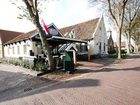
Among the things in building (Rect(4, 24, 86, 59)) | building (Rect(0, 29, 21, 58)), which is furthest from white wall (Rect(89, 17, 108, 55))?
building (Rect(0, 29, 21, 58))

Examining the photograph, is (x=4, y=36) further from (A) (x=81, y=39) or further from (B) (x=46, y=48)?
(B) (x=46, y=48)

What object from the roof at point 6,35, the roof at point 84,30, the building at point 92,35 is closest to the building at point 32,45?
the roof at point 84,30

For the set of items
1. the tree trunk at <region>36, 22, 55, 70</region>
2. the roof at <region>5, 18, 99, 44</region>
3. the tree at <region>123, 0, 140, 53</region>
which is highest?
the tree at <region>123, 0, 140, 53</region>

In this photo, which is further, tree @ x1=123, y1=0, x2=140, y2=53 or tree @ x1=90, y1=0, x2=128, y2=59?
tree @ x1=123, y1=0, x2=140, y2=53

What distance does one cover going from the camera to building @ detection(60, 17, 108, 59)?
30594 millimetres

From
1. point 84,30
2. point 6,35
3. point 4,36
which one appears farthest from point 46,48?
point 6,35

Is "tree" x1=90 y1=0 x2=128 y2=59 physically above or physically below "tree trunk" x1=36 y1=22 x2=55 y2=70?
above

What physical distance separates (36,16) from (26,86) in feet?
20.0

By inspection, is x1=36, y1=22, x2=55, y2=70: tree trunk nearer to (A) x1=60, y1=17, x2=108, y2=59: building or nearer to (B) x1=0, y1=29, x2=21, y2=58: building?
(A) x1=60, y1=17, x2=108, y2=59: building

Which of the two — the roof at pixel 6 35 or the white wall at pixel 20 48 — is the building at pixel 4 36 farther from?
the white wall at pixel 20 48

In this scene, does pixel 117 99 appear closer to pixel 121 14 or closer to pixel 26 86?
pixel 26 86

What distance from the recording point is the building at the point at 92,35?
100ft

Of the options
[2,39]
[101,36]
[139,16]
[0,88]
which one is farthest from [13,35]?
[0,88]

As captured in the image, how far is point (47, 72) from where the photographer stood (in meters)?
15.8
